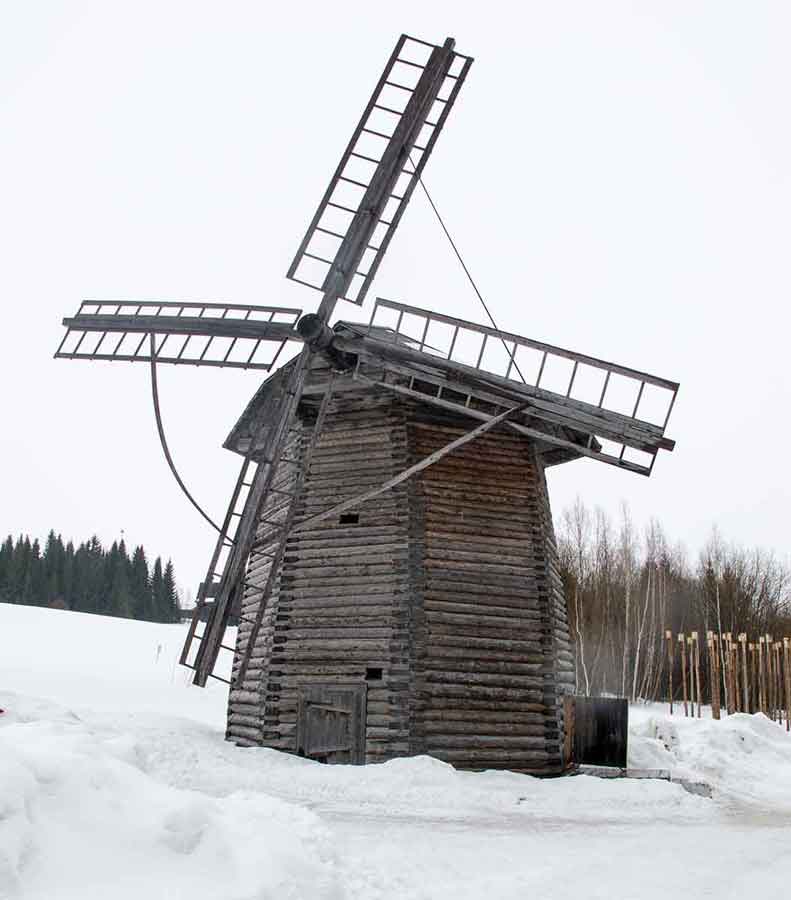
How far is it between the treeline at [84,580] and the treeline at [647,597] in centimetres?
5976

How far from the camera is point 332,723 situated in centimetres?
1541

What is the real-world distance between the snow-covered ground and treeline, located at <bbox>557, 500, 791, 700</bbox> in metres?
25.4

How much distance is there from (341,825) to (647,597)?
3707 centimetres

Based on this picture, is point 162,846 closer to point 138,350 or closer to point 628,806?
point 628,806

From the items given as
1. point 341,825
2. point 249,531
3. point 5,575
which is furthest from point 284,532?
point 5,575

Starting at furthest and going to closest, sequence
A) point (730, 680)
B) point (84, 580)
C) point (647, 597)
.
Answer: point (84, 580) → point (647, 597) → point (730, 680)

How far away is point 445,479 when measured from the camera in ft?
54.2

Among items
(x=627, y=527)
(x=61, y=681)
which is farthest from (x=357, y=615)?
(x=627, y=527)

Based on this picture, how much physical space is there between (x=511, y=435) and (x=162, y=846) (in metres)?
12.0

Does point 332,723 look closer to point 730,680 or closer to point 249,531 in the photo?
point 249,531

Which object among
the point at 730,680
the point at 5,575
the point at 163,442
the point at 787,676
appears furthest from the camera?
the point at 5,575

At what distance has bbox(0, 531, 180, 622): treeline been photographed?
9256cm

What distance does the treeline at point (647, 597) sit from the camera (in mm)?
47188


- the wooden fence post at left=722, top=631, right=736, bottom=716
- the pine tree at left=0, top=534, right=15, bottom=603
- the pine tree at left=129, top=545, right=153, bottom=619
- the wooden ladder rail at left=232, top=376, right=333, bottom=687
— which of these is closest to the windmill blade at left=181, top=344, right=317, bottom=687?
the wooden ladder rail at left=232, top=376, right=333, bottom=687
